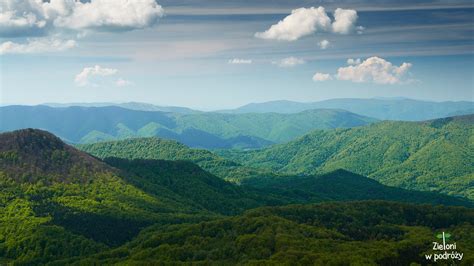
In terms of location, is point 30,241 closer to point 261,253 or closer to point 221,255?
point 221,255

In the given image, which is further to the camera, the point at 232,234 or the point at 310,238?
the point at 232,234

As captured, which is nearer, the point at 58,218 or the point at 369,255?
the point at 369,255

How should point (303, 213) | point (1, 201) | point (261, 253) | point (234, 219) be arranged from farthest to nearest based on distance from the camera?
point (1, 201)
point (303, 213)
point (234, 219)
point (261, 253)

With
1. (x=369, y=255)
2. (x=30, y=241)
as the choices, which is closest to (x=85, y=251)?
(x=30, y=241)

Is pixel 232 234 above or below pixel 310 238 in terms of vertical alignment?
below

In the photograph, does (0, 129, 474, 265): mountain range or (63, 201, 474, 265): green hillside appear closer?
(63, 201, 474, 265): green hillside

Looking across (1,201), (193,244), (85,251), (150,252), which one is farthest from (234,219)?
(1,201)

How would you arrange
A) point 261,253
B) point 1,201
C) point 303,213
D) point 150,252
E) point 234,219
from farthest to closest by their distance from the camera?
point 1,201
point 303,213
point 234,219
point 150,252
point 261,253

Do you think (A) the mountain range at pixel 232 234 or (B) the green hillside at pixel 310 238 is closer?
(B) the green hillside at pixel 310 238

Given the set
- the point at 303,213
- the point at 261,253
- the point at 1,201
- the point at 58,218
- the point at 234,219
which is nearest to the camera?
the point at 261,253
